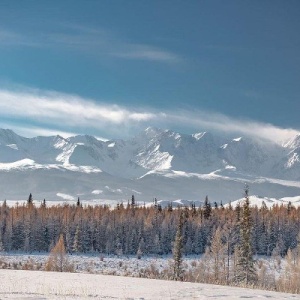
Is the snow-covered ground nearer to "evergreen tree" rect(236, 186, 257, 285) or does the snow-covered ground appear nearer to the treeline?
the treeline

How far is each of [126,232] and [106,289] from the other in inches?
4607

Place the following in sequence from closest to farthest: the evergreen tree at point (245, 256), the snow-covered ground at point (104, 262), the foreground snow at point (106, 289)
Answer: the foreground snow at point (106, 289), the evergreen tree at point (245, 256), the snow-covered ground at point (104, 262)

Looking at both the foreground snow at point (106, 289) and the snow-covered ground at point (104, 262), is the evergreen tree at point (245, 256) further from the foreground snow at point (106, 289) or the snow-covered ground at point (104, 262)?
the snow-covered ground at point (104, 262)

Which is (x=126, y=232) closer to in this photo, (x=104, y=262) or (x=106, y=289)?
(x=104, y=262)

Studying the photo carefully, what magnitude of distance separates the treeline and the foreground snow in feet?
314

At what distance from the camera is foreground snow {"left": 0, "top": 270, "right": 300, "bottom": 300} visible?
20375 millimetres

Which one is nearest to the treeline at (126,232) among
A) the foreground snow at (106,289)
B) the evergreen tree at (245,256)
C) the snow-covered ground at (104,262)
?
the snow-covered ground at (104,262)

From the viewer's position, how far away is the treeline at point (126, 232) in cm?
12725

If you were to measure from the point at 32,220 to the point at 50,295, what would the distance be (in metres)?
116

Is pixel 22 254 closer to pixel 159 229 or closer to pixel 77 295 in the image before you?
pixel 159 229

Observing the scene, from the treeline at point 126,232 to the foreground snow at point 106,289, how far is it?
9573 centimetres

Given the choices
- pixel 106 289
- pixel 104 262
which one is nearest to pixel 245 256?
pixel 106 289

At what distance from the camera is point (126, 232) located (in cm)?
13838

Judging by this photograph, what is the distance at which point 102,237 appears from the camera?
135 metres
